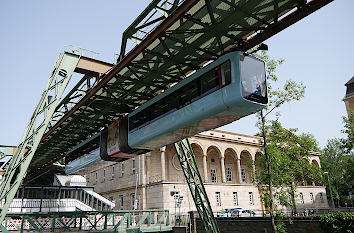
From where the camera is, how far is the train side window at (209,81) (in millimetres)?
10525

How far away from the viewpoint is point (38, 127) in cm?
1394

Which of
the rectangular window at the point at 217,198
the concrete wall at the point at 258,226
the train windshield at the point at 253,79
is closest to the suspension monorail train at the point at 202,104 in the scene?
the train windshield at the point at 253,79

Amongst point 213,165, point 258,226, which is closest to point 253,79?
point 258,226

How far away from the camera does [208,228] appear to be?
1958 centimetres

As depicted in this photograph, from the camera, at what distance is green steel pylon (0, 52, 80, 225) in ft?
42.6

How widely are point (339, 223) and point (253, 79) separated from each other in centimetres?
1230

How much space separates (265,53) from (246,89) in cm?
1149

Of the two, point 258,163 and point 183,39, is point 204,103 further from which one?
point 258,163

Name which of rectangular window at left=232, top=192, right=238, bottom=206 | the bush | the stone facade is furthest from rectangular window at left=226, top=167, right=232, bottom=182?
the bush

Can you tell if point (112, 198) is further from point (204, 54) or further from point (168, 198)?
point (204, 54)

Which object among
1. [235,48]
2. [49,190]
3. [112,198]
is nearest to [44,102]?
[235,48]

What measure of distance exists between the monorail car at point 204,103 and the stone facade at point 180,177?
1919 cm

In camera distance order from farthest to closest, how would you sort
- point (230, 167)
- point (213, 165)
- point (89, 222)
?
point (230, 167) < point (213, 165) < point (89, 222)

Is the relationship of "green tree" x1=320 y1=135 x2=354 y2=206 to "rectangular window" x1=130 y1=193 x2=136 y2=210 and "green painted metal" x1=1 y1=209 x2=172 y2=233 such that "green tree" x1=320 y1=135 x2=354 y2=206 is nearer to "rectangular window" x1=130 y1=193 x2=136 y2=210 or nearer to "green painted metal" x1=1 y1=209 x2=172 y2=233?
"rectangular window" x1=130 y1=193 x2=136 y2=210
